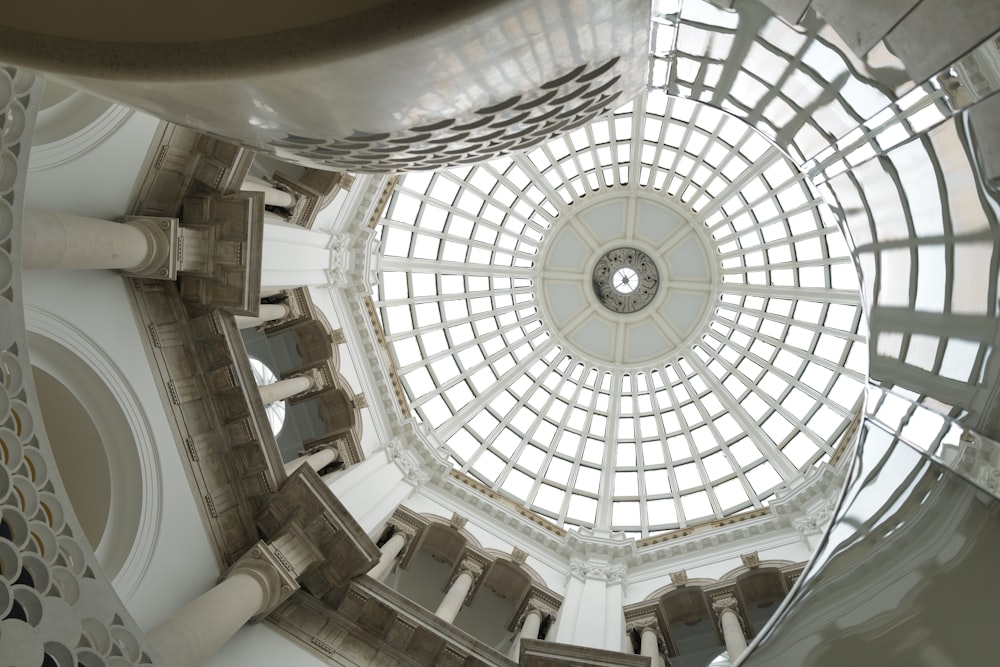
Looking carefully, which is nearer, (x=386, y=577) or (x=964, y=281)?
(x=964, y=281)

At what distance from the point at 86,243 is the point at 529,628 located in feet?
46.4

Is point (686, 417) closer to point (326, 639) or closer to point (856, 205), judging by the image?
point (326, 639)

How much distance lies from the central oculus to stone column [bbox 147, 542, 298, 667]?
21.4 m

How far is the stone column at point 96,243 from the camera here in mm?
8680

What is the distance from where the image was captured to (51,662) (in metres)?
6.02

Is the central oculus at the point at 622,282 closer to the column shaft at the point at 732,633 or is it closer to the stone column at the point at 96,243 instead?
the column shaft at the point at 732,633

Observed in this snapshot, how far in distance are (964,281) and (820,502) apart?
55.5 feet

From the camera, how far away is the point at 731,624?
16.9 metres

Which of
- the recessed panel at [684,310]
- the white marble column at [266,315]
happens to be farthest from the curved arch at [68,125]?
the recessed panel at [684,310]

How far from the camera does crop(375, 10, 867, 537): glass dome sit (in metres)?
25.1

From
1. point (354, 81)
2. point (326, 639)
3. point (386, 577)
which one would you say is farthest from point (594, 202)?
point (354, 81)

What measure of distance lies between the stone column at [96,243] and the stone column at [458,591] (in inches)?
424

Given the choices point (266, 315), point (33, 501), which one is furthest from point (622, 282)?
point (33, 501)

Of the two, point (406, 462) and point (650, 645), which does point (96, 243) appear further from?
point (650, 645)
